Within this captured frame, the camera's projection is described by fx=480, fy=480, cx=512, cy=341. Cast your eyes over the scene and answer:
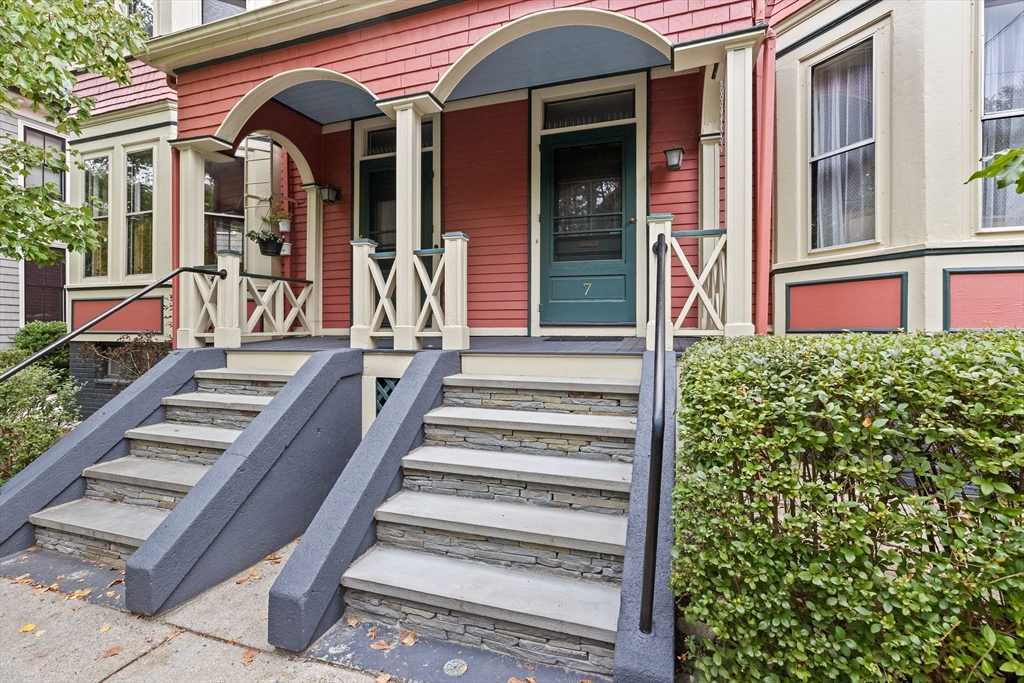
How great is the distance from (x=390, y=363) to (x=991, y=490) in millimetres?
3352

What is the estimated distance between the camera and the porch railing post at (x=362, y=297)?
389 centimetres

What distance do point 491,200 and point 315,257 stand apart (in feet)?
7.78

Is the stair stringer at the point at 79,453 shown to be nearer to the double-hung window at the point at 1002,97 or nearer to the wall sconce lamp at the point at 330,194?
the wall sconce lamp at the point at 330,194

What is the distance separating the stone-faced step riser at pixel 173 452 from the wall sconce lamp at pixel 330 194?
353cm

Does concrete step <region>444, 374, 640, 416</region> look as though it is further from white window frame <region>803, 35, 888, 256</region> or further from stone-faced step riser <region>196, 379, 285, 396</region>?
white window frame <region>803, 35, 888, 256</region>

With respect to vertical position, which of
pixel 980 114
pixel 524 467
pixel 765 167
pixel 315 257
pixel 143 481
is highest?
pixel 980 114

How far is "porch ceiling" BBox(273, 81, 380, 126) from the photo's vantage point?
523cm

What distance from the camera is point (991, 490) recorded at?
4.65 feet

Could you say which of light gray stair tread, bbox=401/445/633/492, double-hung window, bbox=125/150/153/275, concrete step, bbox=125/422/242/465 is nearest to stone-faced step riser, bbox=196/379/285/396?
concrete step, bbox=125/422/242/465

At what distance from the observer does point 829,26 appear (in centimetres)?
395

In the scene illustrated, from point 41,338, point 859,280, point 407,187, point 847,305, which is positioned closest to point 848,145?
point 859,280

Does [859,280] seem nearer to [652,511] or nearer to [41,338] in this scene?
[652,511]

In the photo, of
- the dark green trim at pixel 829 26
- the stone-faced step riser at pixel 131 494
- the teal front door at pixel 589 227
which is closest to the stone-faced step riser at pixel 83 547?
the stone-faced step riser at pixel 131 494

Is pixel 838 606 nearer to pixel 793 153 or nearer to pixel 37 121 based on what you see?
pixel 793 153
